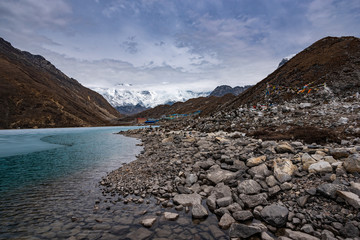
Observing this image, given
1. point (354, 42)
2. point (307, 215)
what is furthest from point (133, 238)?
point (354, 42)

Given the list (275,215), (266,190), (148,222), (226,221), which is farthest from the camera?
(266,190)

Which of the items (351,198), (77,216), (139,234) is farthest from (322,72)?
(77,216)

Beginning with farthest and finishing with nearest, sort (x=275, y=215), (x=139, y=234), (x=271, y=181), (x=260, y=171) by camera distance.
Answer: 1. (x=260, y=171)
2. (x=271, y=181)
3. (x=275, y=215)
4. (x=139, y=234)

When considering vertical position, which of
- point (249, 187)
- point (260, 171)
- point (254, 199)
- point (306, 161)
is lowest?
point (254, 199)

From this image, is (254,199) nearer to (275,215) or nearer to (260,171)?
(275,215)

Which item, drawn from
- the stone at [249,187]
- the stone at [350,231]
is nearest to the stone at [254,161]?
the stone at [249,187]

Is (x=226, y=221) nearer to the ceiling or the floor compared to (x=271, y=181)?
nearer to the floor

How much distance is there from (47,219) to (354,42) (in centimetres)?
6352

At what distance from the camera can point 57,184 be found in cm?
1381

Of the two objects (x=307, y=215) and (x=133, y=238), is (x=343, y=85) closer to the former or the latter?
(x=307, y=215)

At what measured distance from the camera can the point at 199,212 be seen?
8.48 meters

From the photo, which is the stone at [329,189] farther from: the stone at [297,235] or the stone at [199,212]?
the stone at [199,212]

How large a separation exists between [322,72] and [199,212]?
147 ft

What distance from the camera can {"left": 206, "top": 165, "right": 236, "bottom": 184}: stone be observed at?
36.4 ft
